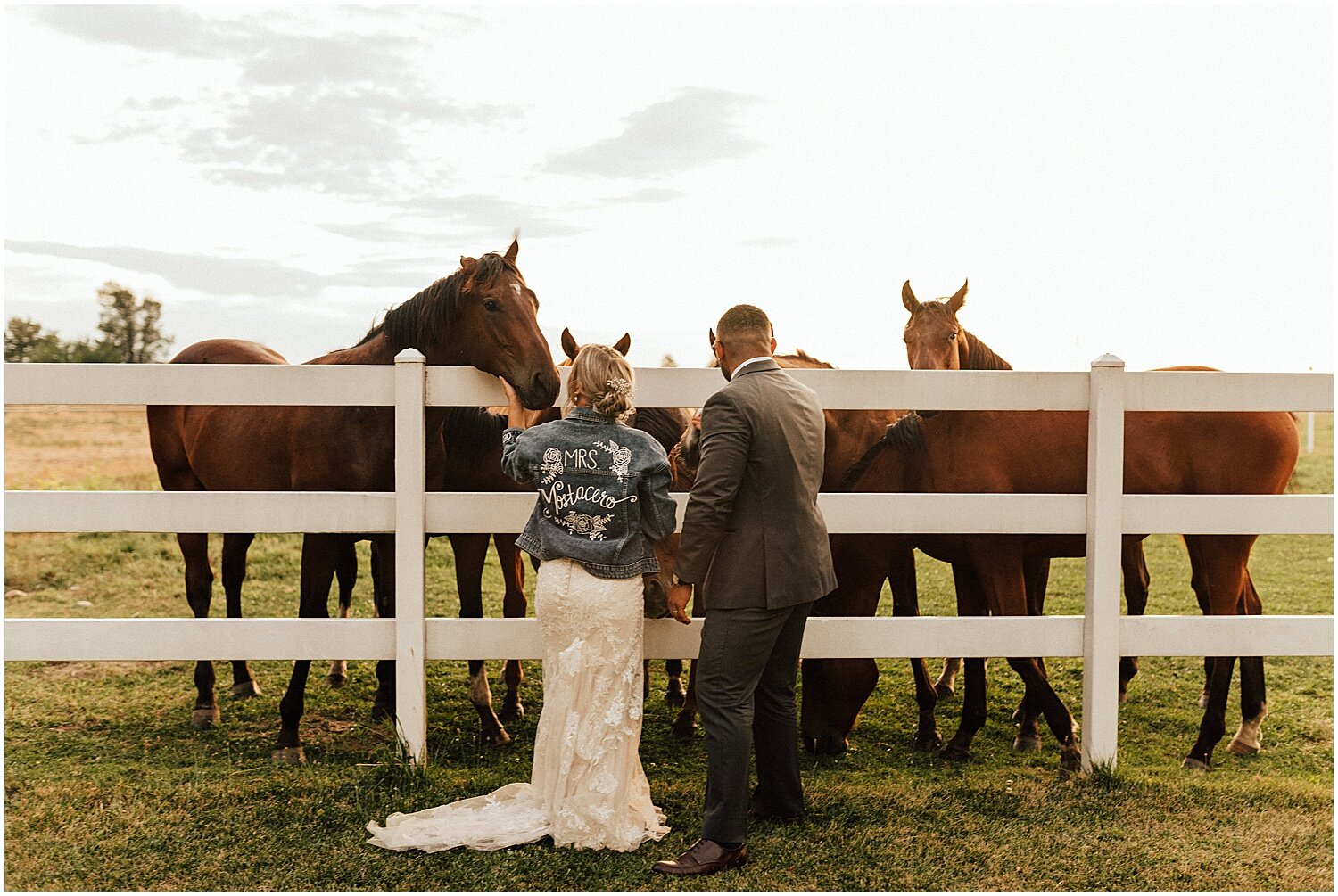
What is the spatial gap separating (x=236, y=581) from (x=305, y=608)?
1439 millimetres

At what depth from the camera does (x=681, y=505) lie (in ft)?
14.3

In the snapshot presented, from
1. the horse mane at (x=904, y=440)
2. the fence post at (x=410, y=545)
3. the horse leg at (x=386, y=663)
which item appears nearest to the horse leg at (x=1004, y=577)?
the horse mane at (x=904, y=440)

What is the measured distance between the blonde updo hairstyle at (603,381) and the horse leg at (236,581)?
3.46 m

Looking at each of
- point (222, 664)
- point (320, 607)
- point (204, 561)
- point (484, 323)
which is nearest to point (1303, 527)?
point (484, 323)

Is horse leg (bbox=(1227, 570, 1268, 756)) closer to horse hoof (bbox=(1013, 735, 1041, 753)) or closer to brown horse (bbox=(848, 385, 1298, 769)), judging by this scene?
brown horse (bbox=(848, 385, 1298, 769))

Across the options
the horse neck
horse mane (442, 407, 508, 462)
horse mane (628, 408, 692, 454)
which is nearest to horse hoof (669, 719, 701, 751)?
horse mane (628, 408, 692, 454)

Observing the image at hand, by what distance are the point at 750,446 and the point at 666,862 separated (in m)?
1.58

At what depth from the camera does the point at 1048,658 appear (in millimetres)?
7676

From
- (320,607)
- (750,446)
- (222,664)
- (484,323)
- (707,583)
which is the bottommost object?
(222,664)

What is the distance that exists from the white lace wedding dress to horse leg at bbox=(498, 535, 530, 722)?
7.02 ft

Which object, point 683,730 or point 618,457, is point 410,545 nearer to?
point 618,457

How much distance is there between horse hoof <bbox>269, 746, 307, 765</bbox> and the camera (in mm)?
4852

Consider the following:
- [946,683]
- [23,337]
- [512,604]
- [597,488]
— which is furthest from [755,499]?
[23,337]

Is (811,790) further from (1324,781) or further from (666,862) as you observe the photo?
(1324,781)
